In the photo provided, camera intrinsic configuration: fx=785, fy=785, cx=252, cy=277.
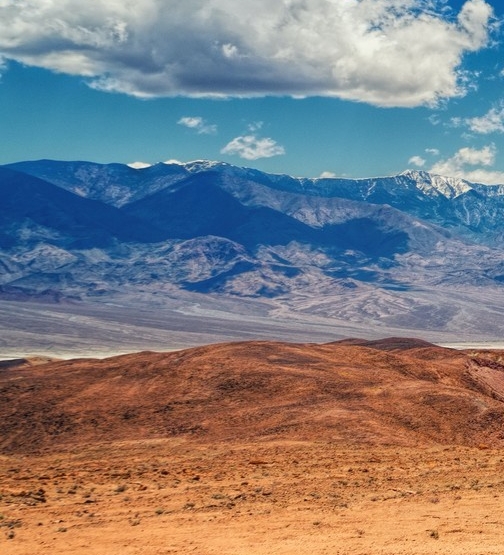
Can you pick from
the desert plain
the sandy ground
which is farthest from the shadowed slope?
the sandy ground

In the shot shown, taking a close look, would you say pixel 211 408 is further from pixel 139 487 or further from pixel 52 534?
pixel 52 534

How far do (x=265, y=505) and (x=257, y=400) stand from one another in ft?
85.2

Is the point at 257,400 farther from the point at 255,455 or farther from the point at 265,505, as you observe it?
the point at 265,505

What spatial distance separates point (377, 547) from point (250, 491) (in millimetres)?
5883

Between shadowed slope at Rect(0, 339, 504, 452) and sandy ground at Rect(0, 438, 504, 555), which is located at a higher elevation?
sandy ground at Rect(0, 438, 504, 555)

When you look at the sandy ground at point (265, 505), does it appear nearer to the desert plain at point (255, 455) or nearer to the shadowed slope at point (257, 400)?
the desert plain at point (255, 455)

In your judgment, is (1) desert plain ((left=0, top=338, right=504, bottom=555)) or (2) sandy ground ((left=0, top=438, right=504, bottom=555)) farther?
(1) desert plain ((left=0, top=338, right=504, bottom=555))

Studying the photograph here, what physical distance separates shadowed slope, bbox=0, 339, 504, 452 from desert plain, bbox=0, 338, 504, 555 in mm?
150

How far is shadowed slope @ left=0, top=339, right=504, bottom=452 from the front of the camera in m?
38.0

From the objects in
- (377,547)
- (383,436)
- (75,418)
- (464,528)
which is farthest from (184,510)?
(75,418)

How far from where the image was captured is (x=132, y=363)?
A: 57594 millimetres

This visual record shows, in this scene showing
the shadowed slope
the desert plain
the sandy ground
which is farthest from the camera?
the shadowed slope

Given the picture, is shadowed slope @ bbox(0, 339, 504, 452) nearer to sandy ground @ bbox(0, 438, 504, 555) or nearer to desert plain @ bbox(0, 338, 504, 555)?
desert plain @ bbox(0, 338, 504, 555)

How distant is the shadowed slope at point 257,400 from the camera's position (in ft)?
125
